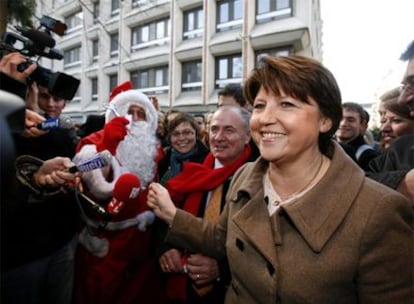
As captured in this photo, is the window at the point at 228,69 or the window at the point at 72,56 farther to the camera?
the window at the point at 72,56

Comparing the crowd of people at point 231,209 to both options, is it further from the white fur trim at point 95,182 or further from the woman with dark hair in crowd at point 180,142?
the woman with dark hair in crowd at point 180,142

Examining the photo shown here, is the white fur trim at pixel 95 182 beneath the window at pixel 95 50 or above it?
beneath

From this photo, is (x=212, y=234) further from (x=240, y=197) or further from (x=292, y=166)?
(x=292, y=166)

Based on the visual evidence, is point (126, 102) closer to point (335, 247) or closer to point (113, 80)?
point (335, 247)

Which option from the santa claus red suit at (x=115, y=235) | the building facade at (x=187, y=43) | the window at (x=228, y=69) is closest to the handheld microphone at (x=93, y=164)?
the santa claus red suit at (x=115, y=235)

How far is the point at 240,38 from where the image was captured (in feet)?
45.4

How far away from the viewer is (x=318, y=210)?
1270 millimetres

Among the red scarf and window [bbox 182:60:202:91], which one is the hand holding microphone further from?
window [bbox 182:60:202:91]

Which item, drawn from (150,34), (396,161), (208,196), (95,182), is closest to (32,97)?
(95,182)

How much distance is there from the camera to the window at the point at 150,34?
16938mm

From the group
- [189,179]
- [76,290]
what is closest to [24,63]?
[189,179]

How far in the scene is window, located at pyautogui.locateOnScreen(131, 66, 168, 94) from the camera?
17453mm

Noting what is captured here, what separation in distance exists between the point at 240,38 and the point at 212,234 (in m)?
13.1

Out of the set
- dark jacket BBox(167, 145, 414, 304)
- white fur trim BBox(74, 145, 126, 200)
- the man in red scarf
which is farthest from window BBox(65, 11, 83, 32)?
dark jacket BBox(167, 145, 414, 304)
